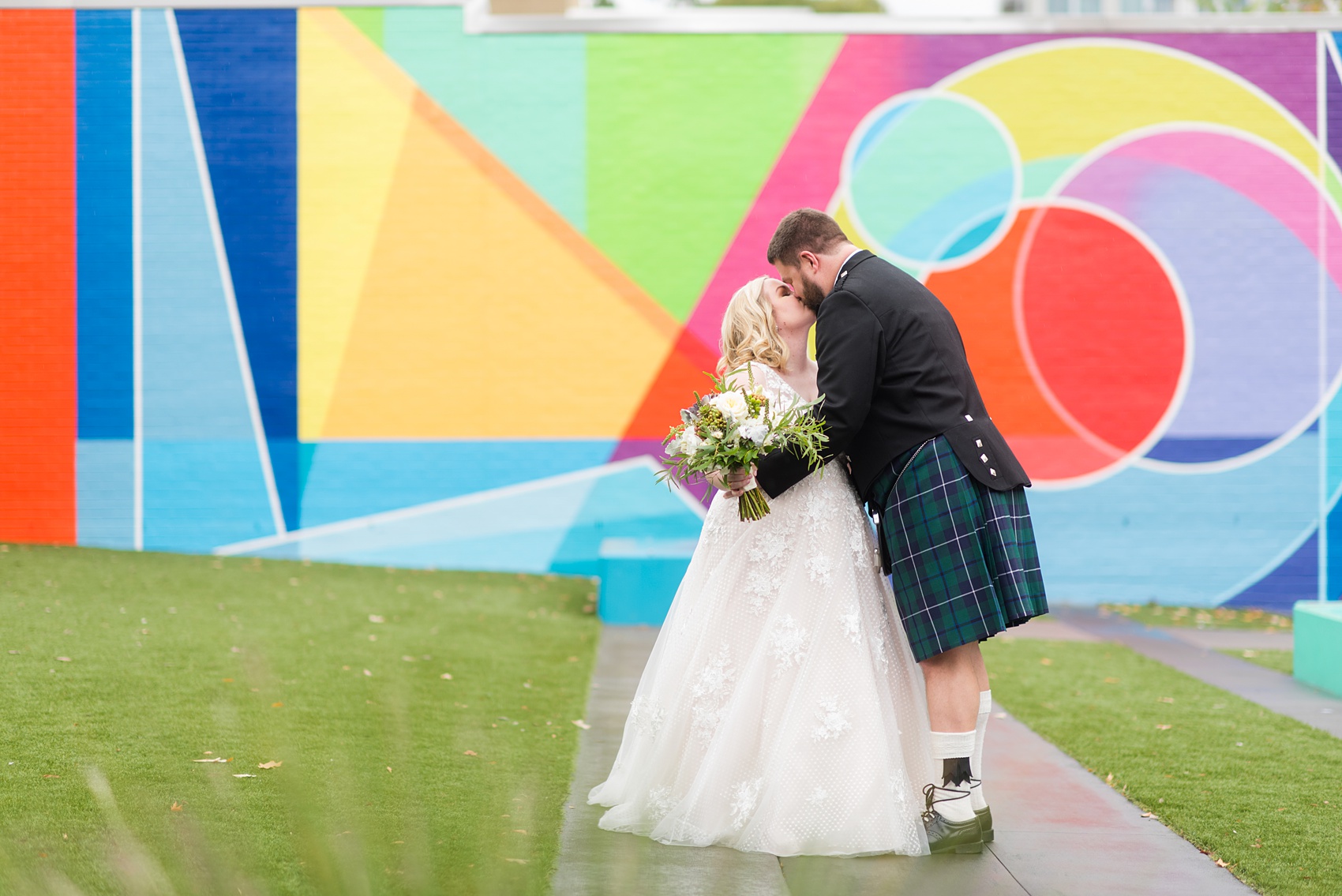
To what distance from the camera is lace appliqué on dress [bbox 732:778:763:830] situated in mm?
3633

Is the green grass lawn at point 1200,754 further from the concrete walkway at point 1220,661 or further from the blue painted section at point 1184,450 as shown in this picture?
the blue painted section at point 1184,450

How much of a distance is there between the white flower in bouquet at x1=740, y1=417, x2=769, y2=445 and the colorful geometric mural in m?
6.45

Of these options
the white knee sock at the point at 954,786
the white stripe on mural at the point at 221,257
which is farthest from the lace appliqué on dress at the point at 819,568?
the white stripe on mural at the point at 221,257

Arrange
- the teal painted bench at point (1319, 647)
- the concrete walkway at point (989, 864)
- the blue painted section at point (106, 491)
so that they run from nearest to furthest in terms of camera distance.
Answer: the concrete walkway at point (989, 864) < the teal painted bench at point (1319, 647) < the blue painted section at point (106, 491)

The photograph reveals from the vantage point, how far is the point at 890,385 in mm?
3820

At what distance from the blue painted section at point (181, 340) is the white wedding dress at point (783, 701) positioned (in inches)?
281

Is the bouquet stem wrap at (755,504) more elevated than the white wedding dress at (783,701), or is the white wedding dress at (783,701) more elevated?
the bouquet stem wrap at (755,504)

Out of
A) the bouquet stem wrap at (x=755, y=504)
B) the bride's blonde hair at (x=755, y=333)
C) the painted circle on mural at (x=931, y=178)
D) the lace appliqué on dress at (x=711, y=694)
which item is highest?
the painted circle on mural at (x=931, y=178)

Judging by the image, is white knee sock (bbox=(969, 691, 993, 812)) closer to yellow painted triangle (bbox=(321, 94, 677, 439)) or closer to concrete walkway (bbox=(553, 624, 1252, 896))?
concrete walkway (bbox=(553, 624, 1252, 896))

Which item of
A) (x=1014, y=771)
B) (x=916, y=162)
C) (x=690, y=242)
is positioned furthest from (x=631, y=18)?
(x=1014, y=771)

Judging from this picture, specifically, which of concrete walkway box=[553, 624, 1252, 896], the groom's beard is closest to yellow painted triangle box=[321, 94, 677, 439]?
concrete walkway box=[553, 624, 1252, 896]

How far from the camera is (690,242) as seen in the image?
10164 millimetres

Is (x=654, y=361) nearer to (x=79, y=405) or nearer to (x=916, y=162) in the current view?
(x=916, y=162)

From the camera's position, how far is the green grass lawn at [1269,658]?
290 inches
